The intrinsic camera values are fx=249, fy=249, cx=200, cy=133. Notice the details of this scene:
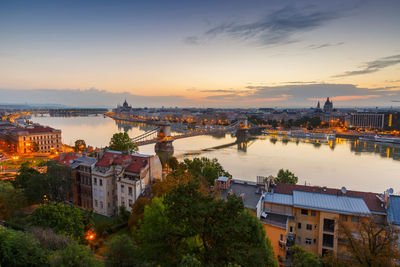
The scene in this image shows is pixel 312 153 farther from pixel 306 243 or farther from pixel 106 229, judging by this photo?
pixel 106 229

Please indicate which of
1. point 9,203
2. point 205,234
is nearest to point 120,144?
point 9,203

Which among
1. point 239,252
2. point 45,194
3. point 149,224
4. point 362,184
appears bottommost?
point 362,184

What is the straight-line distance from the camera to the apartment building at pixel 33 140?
32.9 m

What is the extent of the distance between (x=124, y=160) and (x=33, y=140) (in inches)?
1015

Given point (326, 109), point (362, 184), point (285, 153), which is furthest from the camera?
point (326, 109)

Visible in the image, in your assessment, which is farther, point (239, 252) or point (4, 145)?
point (4, 145)

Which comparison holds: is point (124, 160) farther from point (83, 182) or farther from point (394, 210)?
point (394, 210)

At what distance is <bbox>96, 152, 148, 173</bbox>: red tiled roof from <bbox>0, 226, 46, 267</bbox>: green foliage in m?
8.25

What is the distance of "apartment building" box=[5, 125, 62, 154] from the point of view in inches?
1294

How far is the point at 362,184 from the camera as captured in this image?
2469 centimetres

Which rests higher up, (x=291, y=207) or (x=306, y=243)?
(x=291, y=207)

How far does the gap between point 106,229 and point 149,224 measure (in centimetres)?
504

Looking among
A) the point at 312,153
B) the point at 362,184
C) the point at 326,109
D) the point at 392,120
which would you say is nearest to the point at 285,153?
the point at 312,153

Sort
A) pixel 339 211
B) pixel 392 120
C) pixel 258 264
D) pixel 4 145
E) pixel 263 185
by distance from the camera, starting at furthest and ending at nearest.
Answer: pixel 392 120, pixel 4 145, pixel 263 185, pixel 339 211, pixel 258 264
